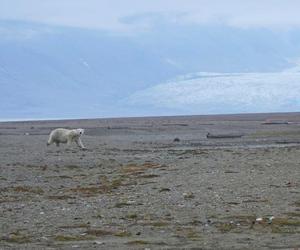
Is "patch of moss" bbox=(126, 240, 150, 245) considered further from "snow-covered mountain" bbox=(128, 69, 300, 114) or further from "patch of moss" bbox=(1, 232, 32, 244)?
"snow-covered mountain" bbox=(128, 69, 300, 114)

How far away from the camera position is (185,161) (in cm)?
2091

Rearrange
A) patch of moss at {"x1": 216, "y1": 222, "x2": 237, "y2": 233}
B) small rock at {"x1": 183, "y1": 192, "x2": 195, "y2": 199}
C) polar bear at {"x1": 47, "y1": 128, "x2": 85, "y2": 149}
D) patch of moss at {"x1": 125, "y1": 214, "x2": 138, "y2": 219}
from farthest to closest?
polar bear at {"x1": 47, "y1": 128, "x2": 85, "y2": 149} < small rock at {"x1": 183, "y1": 192, "x2": 195, "y2": 199} < patch of moss at {"x1": 125, "y1": 214, "x2": 138, "y2": 219} < patch of moss at {"x1": 216, "y1": 222, "x2": 237, "y2": 233}

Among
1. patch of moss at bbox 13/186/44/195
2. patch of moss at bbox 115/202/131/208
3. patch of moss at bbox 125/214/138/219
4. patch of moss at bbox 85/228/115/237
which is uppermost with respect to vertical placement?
patch of moss at bbox 13/186/44/195

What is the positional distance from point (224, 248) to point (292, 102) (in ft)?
296

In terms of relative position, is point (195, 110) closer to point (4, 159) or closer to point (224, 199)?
point (4, 159)

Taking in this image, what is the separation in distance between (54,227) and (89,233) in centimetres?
64

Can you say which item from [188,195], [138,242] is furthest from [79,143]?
[138,242]

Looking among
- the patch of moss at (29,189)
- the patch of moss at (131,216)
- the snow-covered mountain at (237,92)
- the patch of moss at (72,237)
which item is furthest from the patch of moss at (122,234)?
the snow-covered mountain at (237,92)

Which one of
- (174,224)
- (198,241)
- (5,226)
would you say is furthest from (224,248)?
(5,226)

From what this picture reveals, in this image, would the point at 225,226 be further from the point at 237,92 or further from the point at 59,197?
the point at 237,92

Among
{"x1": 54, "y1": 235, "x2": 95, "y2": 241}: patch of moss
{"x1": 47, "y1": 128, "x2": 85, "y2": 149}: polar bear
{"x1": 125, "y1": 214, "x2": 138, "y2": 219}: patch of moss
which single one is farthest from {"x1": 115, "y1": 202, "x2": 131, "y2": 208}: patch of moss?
{"x1": 47, "y1": 128, "x2": 85, "y2": 149}: polar bear

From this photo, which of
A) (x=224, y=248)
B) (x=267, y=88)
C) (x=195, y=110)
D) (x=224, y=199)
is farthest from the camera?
(x=195, y=110)

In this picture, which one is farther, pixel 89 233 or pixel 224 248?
pixel 89 233

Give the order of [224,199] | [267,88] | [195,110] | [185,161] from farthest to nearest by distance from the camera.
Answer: [195,110] → [267,88] → [185,161] → [224,199]
